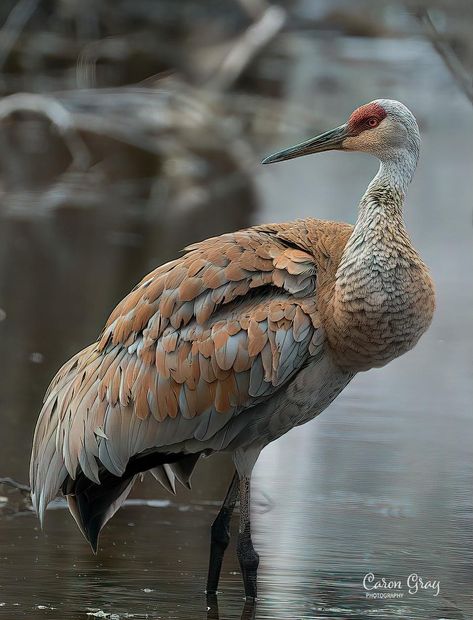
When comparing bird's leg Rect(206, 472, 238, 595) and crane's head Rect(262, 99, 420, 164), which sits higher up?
crane's head Rect(262, 99, 420, 164)

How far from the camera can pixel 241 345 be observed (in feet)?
20.5

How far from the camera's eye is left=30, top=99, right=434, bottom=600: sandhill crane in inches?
245

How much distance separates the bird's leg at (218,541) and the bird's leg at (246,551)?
68mm

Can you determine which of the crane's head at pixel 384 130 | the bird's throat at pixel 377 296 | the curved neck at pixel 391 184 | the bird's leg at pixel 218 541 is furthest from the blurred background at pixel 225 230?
the bird's throat at pixel 377 296

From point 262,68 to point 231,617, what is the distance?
641 inches

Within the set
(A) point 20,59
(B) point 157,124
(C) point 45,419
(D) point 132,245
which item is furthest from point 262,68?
(C) point 45,419

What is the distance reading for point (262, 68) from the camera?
71.0ft

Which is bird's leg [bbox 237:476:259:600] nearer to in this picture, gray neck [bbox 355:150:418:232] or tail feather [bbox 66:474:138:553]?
tail feather [bbox 66:474:138:553]

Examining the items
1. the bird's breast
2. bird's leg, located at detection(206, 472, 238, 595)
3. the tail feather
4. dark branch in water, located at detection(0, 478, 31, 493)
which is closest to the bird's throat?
the bird's breast

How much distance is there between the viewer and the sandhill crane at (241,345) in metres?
6.23

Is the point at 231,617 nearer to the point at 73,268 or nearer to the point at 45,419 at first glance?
the point at 45,419

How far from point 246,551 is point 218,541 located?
0.13 metres

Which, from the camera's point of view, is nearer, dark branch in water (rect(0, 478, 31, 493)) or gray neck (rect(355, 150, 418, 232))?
gray neck (rect(355, 150, 418, 232))

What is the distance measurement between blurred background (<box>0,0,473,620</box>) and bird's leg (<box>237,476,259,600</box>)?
97 mm
